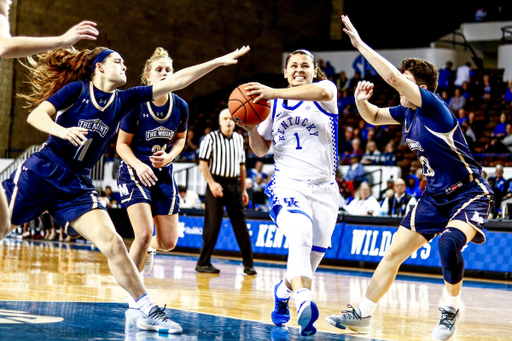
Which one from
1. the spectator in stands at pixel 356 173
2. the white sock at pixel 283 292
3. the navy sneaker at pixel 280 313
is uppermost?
the spectator in stands at pixel 356 173

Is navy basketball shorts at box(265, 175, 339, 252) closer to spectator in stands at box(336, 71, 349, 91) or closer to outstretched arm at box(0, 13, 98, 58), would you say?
outstretched arm at box(0, 13, 98, 58)

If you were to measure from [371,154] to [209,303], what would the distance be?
10.8 metres

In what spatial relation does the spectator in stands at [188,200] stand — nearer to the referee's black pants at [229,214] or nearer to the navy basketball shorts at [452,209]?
the referee's black pants at [229,214]

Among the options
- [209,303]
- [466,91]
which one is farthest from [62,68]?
[466,91]

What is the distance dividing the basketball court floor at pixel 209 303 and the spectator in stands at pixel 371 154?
19.6 ft

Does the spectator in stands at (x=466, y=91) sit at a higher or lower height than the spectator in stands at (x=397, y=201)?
higher

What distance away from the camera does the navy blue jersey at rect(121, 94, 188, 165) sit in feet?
19.3

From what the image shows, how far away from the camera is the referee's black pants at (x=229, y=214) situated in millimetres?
9336

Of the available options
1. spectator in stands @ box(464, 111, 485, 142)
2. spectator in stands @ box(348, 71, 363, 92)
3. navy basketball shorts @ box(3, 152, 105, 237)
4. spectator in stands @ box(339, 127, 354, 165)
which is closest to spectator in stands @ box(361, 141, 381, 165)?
spectator in stands @ box(339, 127, 354, 165)

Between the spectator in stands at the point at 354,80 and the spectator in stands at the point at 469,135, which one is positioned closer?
the spectator in stands at the point at 469,135

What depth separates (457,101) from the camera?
60.4 feet

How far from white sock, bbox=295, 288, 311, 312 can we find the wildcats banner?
653cm

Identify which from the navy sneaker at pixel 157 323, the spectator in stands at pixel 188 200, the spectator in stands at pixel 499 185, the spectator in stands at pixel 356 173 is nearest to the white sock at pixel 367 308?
the navy sneaker at pixel 157 323

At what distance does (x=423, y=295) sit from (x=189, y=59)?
63.2 feet
